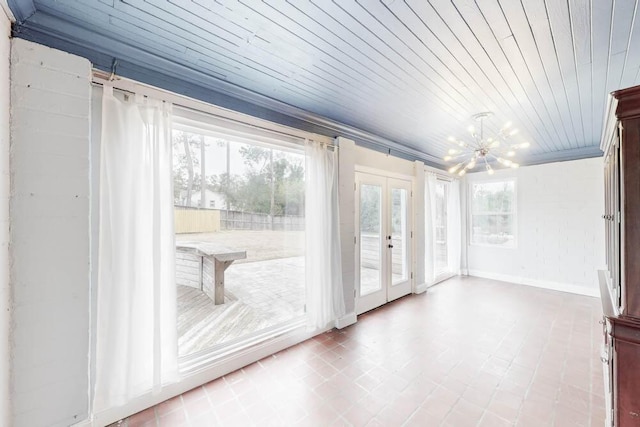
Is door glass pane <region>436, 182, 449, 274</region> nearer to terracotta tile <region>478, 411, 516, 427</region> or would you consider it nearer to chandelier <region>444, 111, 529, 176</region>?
chandelier <region>444, 111, 529, 176</region>

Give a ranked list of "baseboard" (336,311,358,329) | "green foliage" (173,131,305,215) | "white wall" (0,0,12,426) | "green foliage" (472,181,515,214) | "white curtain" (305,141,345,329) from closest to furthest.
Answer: "white wall" (0,0,12,426)
"green foliage" (173,131,305,215)
"white curtain" (305,141,345,329)
"baseboard" (336,311,358,329)
"green foliage" (472,181,515,214)

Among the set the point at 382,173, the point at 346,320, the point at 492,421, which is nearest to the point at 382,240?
the point at 382,173

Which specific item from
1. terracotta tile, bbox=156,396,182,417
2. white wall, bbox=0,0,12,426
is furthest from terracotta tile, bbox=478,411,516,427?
white wall, bbox=0,0,12,426

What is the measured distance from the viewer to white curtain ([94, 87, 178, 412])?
1673mm

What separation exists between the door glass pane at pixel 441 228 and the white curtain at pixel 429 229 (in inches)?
21.6

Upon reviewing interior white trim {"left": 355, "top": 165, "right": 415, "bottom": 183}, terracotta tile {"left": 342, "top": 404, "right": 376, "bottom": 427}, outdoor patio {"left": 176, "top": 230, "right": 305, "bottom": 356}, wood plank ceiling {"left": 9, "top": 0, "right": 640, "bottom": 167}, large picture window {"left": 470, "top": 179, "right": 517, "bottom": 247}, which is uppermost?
wood plank ceiling {"left": 9, "top": 0, "right": 640, "bottom": 167}

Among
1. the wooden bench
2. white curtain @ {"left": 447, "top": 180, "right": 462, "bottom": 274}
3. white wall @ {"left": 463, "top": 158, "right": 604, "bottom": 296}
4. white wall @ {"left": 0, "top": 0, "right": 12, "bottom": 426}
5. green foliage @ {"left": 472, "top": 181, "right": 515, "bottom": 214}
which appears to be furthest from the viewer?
white curtain @ {"left": 447, "top": 180, "right": 462, "bottom": 274}

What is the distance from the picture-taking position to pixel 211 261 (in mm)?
2549

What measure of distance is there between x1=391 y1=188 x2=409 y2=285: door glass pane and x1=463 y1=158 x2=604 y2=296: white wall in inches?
102

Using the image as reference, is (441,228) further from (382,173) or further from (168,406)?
(168,406)

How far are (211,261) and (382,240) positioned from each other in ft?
8.08

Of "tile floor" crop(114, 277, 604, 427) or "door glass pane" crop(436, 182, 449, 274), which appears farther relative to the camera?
"door glass pane" crop(436, 182, 449, 274)

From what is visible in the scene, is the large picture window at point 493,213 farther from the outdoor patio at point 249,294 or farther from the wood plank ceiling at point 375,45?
the outdoor patio at point 249,294

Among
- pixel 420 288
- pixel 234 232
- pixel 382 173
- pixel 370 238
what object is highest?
pixel 382 173
